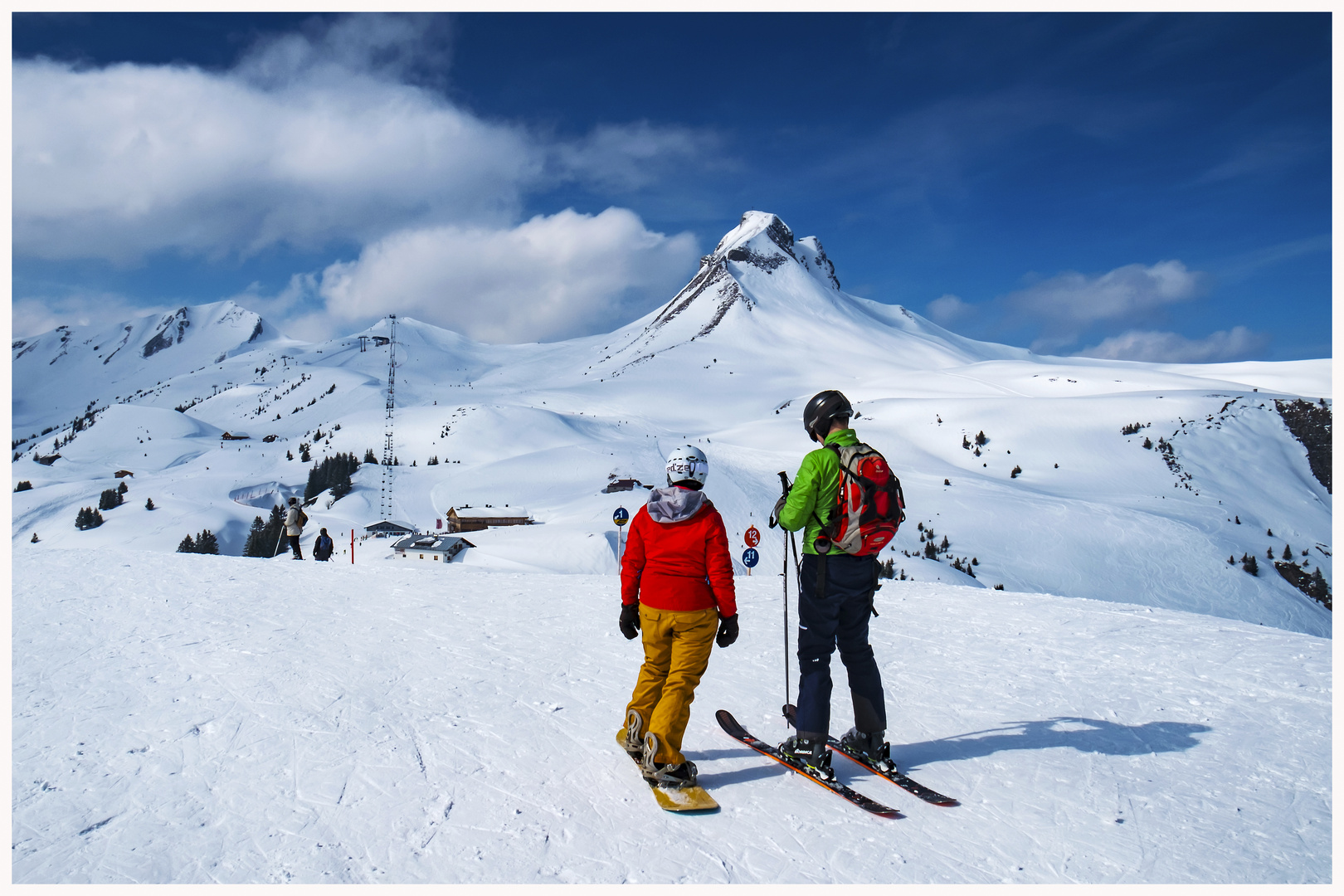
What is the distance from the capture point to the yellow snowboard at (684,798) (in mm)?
4340

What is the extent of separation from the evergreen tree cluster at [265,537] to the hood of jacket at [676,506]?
1935 inches

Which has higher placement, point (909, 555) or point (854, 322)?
point (854, 322)

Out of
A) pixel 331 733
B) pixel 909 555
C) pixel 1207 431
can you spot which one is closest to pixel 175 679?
pixel 331 733

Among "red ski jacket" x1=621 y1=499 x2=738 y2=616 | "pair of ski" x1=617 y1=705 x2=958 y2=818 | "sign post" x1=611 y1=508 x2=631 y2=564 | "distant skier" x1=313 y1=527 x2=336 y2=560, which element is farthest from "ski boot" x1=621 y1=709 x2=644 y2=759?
"distant skier" x1=313 y1=527 x2=336 y2=560

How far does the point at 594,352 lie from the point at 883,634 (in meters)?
183

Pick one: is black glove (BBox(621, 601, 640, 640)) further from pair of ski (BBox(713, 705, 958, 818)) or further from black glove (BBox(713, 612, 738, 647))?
pair of ski (BBox(713, 705, 958, 818))

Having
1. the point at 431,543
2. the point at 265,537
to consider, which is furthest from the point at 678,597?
the point at 265,537

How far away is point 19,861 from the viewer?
3740mm

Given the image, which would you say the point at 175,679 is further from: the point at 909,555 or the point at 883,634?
the point at 909,555

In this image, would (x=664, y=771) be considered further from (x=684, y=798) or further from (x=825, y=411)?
(x=825, y=411)

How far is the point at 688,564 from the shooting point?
15.2 feet

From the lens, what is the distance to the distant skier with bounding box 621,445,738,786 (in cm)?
459

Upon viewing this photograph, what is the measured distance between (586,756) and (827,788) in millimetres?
1632

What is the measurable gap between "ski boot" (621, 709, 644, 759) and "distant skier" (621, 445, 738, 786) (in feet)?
0.24
